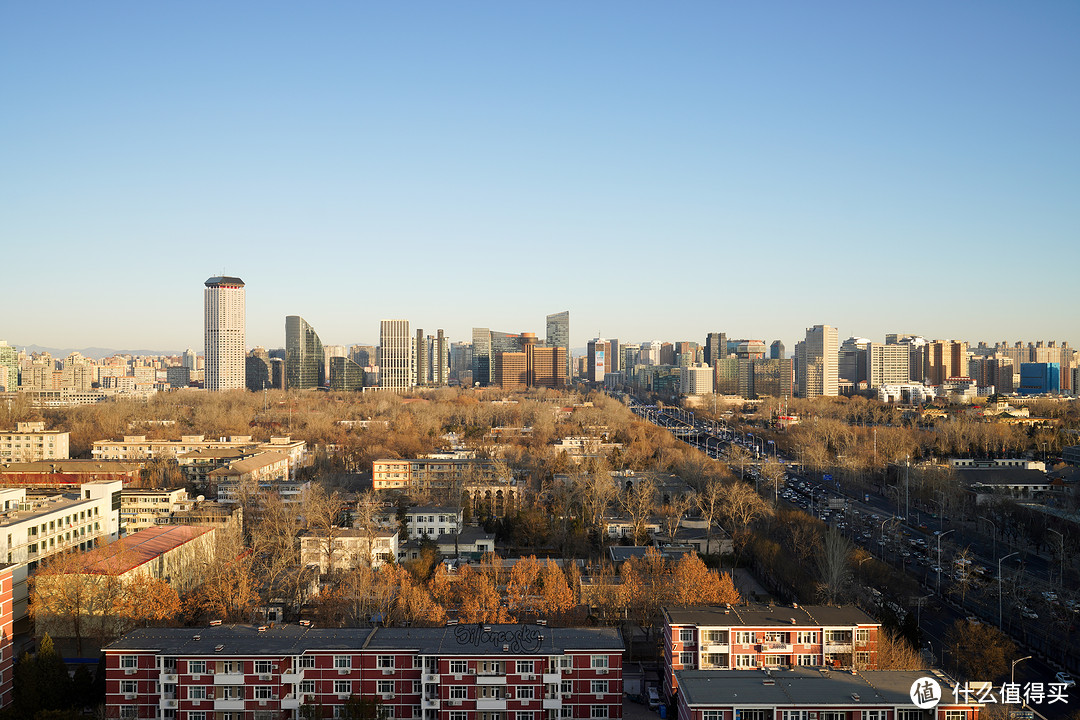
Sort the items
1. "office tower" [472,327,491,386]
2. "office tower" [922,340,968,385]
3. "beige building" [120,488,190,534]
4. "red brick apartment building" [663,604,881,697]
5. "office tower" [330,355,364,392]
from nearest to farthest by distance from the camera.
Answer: "red brick apartment building" [663,604,881,697], "beige building" [120,488,190,534], "office tower" [330,355,364,392], "office tower" [922,340,968,385], "office tower" [472,327,491,386]

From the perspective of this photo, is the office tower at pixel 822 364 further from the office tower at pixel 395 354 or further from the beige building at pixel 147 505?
the beige building at pixel 147 505

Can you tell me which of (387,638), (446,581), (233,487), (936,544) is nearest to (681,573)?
(446,581)

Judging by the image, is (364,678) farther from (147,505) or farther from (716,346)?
(716,346)

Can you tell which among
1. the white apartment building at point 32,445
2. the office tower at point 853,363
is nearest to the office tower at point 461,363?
the office tower at point 853,363

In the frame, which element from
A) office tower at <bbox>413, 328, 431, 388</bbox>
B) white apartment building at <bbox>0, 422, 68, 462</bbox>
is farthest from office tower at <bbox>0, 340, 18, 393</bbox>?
white apartment building at <bbox>0, 422, 68, 462</bbox>

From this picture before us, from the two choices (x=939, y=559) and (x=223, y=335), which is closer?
(x=939, y=559)

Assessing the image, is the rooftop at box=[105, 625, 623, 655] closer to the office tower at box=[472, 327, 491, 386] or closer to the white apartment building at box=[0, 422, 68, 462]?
the white apartment building at box=[0, 422, 68, 462]

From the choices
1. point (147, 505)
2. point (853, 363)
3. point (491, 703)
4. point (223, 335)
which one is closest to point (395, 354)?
point (223, 335)
